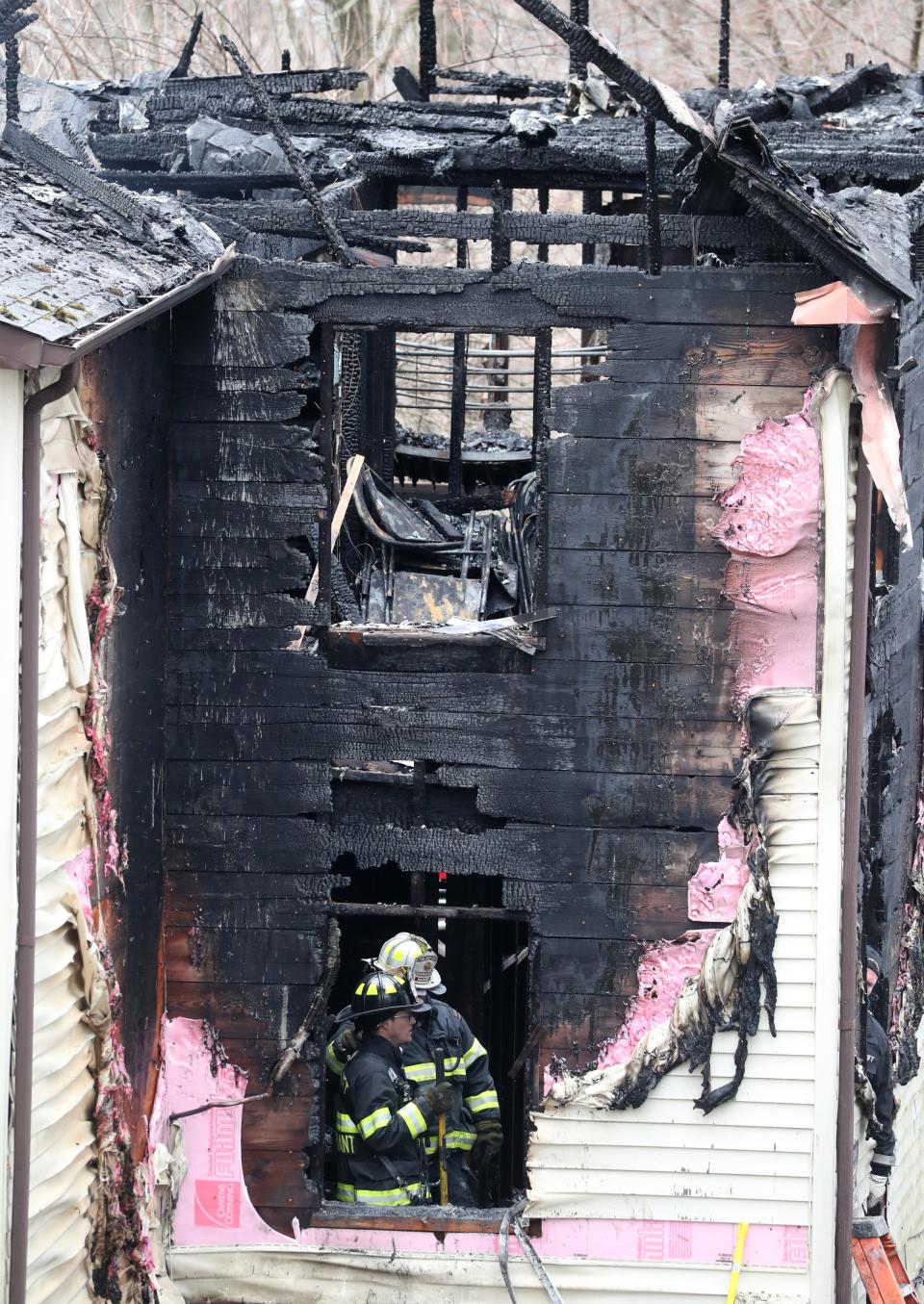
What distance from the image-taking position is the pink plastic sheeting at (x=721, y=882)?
799cm

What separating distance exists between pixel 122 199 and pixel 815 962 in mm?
4782

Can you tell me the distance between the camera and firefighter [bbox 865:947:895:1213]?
876cm

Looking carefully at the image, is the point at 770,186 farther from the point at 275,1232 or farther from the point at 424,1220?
the point at 275,1232

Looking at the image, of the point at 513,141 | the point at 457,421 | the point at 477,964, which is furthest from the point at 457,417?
the point at 477,964

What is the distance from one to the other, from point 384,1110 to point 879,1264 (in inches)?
102

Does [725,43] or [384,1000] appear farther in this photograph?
[725,43]

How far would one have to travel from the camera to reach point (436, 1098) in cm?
866

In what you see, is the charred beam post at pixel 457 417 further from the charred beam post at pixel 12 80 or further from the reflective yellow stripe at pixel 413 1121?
the reflective yellow stripe at pixel 413 1121

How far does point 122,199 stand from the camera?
7.66 m

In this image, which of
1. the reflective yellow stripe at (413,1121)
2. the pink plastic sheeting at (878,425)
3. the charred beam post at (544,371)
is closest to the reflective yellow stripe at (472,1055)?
the reflective yellow stripe at (413,1121)

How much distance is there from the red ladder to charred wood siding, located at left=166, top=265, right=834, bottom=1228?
1774 millimetres

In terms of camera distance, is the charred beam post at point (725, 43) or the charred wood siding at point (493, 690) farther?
the charred beam post at point (725, 43)

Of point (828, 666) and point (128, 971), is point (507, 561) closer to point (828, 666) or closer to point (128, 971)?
point (828, 666)

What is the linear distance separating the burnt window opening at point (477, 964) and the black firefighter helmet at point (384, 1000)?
47.0 inches
